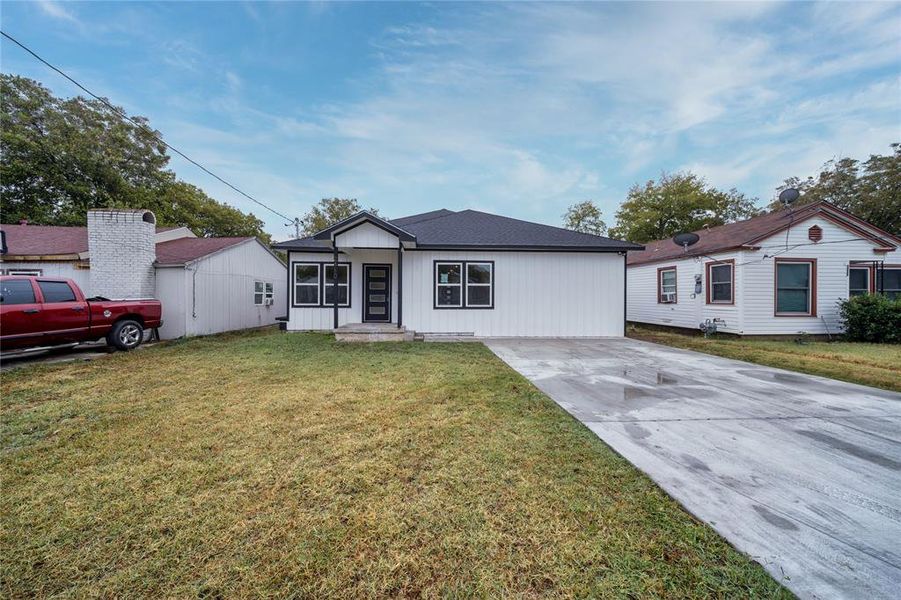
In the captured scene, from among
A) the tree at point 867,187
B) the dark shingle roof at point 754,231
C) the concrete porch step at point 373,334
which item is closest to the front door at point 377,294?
the concrete porch step at point 373,334

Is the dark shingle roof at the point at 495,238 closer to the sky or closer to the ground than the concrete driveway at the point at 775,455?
closer to the sky

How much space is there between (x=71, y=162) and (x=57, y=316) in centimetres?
1869

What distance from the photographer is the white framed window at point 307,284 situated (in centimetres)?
1044

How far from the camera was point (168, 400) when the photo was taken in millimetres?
4199

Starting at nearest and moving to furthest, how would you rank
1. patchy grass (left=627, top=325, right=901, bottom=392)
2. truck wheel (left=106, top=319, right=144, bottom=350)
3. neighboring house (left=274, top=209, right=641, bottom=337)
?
patchy grass (left=627, top=325, right=901, bottom=392), truck wheel (left=106, top=319, right=144, bottom=350), neighboring house (left=274, top=209, right=641, bottom=337)

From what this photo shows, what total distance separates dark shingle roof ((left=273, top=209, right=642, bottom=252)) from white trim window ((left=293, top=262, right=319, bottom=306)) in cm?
68

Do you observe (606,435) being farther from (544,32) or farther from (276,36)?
(276,36)

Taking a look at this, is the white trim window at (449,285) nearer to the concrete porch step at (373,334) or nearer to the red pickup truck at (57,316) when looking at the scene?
the concrete porch step at (373,334)

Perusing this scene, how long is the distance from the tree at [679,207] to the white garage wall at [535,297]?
1883 cm

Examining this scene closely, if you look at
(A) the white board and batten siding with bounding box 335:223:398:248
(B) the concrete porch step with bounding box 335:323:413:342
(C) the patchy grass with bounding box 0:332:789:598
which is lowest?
(C) the patchy grass with bounding box 0:332:789:598

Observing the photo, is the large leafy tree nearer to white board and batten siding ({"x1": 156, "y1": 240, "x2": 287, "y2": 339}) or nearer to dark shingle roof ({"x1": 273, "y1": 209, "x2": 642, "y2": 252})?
white board and batten siding ({"x1": 156, "y1": 240, "x2": 287, "y2": 339})

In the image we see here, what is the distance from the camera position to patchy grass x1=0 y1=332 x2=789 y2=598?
158 centimetres

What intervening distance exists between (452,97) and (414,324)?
29.3 feet

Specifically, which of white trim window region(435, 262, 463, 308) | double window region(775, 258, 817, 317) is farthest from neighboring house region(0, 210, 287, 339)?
double window region(775, 258, 817, 317)
